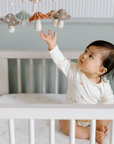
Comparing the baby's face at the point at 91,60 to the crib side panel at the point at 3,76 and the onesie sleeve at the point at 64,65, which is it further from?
the crib side panel at the point at 3,76

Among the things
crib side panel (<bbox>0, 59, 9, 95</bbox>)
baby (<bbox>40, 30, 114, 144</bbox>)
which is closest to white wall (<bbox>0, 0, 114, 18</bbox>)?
crib side panel (<bbox>0, 59, 9, 95</bbox>)

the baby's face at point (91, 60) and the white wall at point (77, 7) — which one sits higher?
the white wall at point (77, 7)

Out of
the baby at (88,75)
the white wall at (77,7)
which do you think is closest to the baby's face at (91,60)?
the baby at (88,75)

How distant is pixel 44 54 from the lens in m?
1.13

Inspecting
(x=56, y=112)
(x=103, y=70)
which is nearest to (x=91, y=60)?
(x=103, y=70)

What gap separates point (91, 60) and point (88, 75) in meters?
0.09

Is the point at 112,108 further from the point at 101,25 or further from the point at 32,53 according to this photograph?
the point at 101,25

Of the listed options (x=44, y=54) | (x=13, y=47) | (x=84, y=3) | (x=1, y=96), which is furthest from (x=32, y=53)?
(x=84, y=3)

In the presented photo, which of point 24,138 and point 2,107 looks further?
point 24,138

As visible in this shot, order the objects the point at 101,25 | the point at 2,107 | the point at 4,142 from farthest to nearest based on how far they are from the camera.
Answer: the point at 101,25 < the point at 4,142 < the point at 2,107

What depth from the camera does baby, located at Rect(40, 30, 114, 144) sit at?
0.79 meters

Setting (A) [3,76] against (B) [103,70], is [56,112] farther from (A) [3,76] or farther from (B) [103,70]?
(A) [3,76]

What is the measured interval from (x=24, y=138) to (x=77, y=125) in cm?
22

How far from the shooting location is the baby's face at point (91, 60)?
798 millimetres
